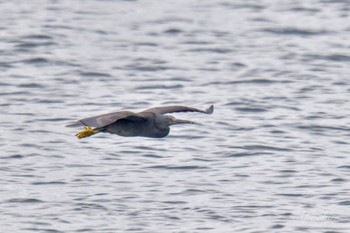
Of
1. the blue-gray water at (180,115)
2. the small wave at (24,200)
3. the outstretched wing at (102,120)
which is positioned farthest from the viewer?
the small wave at (24,200)

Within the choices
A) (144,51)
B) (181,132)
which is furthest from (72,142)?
(144,51)

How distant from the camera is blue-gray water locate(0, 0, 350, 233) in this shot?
14.1m

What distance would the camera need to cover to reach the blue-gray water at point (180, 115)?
1414 centimetres

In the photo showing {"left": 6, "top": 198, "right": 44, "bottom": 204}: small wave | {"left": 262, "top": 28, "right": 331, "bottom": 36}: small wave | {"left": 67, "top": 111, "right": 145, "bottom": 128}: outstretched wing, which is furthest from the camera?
{"left": 262, "top": 28, "right": 331, "bottom": 36}: small wave

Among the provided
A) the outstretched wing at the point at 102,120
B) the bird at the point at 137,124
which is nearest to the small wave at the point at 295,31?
the bird at the point at 137,124

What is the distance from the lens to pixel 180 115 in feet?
63.7

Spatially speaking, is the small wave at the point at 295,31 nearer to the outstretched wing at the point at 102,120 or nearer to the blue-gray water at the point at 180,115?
the blue-gray water at the point at 180,115

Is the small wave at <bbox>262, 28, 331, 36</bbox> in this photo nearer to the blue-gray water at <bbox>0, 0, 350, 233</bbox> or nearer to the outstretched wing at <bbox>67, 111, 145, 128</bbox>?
the blue-gray water at <bbox>0, 0, 350, 233</bbox>

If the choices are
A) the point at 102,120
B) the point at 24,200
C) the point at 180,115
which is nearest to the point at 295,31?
the point at 180,115

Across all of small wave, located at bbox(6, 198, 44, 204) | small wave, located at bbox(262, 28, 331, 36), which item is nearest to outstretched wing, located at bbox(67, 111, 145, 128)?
small wave, located at bbox(6, 198, 44, 204)

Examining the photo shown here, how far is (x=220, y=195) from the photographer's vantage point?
1471cm

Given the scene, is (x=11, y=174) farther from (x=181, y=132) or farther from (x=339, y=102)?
(x=339, y=102)

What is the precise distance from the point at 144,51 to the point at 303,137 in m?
7.56

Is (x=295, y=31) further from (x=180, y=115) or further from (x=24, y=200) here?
(x=24, y=200)
